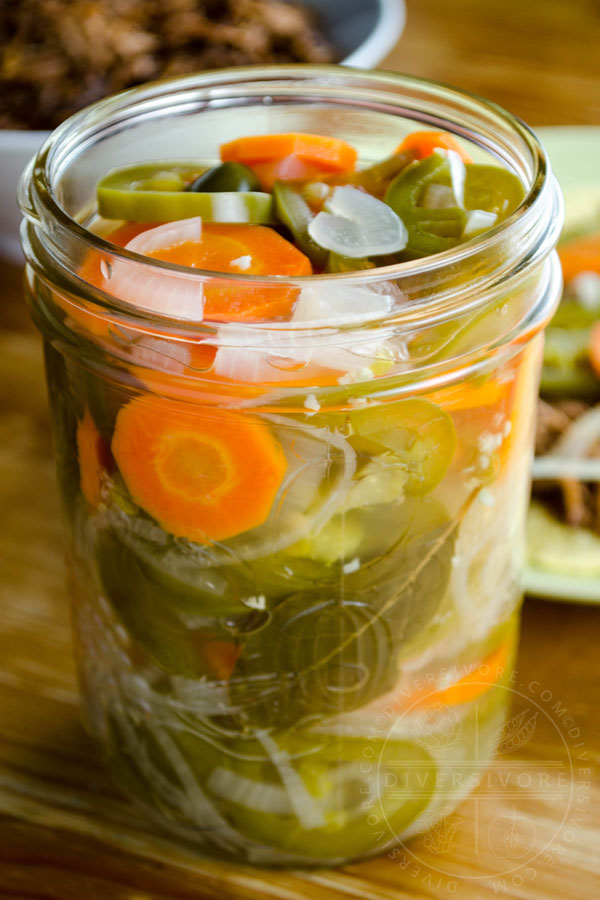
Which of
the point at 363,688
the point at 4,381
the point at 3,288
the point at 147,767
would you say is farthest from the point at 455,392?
the point at 3,288

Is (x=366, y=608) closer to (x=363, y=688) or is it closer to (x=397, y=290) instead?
(x=363, y=688)

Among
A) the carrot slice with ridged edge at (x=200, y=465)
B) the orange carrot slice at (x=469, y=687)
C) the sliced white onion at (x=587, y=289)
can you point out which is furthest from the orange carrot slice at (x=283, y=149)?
the sliced white onion at (x=587, y=289)

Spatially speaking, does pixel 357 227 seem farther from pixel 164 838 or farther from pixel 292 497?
pixel 164 838

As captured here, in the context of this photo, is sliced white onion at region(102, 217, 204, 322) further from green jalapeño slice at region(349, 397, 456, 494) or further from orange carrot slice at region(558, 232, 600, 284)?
orange carrot slice at region(558, 232, 600, 284)

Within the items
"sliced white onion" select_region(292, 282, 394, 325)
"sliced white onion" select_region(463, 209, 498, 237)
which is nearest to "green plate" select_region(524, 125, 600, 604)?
"sliced white onion" select_region(463, 209, 498, 237)

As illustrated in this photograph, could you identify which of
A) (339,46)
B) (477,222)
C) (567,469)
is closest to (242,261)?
(477,222)
